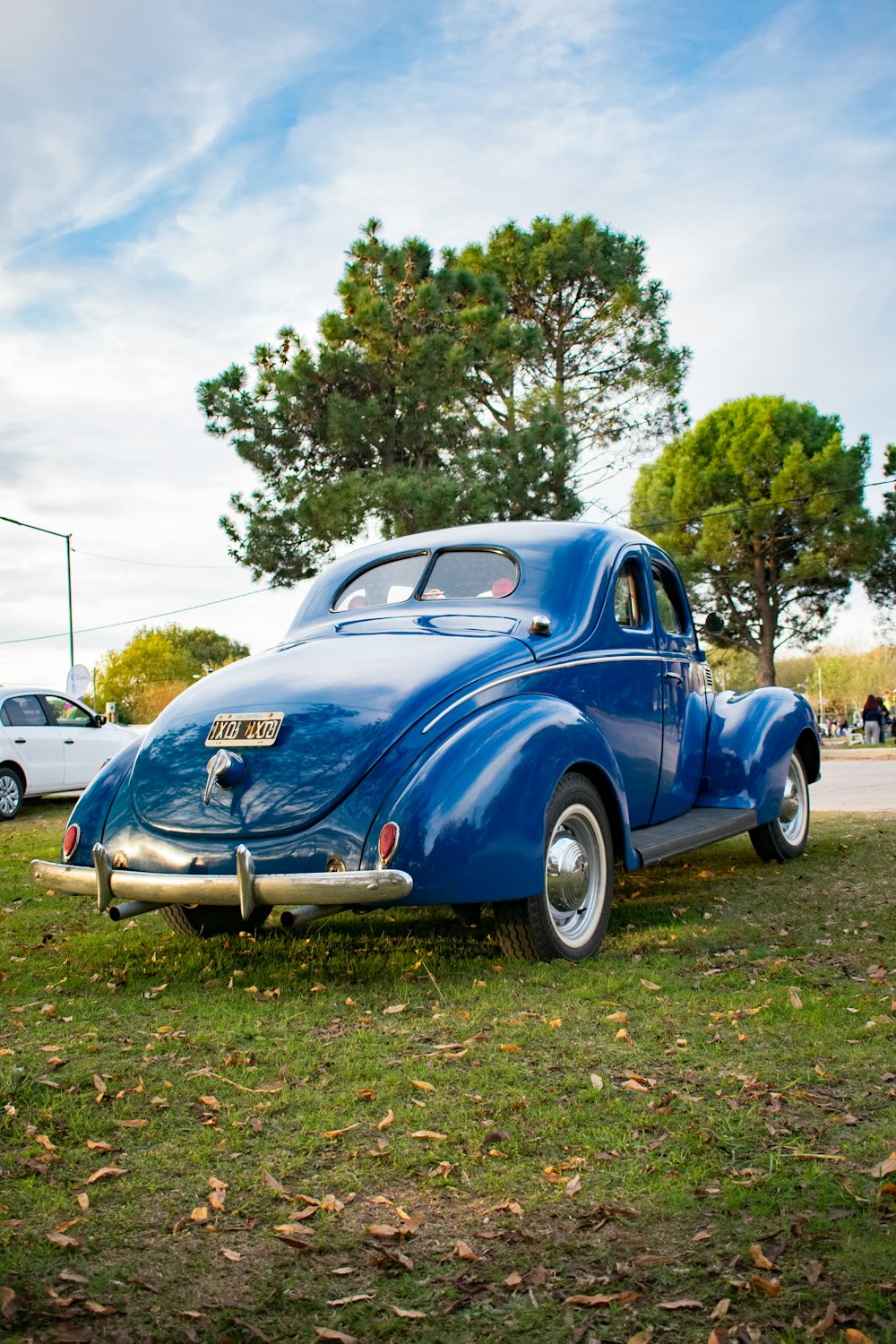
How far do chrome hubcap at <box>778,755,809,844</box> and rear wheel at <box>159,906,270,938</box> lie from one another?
392cm

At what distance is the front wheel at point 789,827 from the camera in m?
7.89

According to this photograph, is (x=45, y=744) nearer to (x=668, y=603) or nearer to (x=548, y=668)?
(x=668, y=603)

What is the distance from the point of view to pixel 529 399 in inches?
1166

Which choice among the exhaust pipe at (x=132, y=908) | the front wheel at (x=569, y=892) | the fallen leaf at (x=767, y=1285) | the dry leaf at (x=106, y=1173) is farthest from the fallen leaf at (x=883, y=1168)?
the exhaust pipe at (x=132, y=908)

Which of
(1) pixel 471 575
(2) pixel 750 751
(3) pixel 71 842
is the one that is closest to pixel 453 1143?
(3) pixel 71 842

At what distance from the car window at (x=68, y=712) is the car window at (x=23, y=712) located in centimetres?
20

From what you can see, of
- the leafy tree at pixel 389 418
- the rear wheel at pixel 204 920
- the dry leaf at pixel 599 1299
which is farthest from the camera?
the leafy tree at pixel 389 418

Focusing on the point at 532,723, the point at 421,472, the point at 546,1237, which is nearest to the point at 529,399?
the point at 421,472

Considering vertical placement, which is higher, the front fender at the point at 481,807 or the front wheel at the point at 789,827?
the front fender at the point at 481,807

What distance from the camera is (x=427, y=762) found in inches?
180

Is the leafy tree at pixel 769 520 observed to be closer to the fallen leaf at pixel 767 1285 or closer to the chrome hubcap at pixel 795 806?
the chrome hubcap at pixel 795 806

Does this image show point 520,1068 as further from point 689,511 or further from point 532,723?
point 689,511

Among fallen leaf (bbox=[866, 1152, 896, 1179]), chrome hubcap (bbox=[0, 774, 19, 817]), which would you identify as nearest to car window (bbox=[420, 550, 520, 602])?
fallen leaf (bbox=[866, 1152, 896, 1179])

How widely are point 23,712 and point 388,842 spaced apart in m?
12.0
